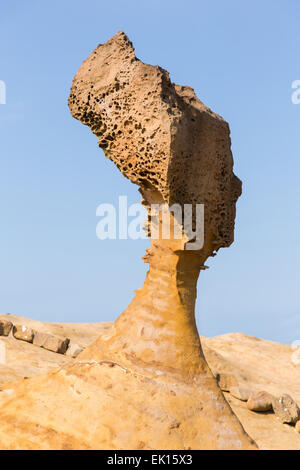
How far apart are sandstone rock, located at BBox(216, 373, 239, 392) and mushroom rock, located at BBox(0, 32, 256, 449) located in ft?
23.5

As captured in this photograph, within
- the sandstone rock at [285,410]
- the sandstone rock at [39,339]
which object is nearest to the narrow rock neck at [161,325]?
the sandstone rock at [285,410]

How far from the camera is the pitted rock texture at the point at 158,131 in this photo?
5.29 m

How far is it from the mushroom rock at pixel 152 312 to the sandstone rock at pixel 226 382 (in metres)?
7.16

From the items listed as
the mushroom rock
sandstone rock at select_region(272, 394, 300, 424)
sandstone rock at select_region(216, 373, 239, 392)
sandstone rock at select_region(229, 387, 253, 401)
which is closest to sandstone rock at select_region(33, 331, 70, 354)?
sandstone rock at select_region(216, 373, 239, 392)

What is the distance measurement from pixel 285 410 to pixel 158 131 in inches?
310

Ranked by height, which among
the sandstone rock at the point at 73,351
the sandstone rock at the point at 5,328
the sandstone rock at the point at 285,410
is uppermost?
the sandstone rock at the point at 5,328

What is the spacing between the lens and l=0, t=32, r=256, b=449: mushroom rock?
15.9 ft

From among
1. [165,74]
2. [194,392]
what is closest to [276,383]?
[194,392]

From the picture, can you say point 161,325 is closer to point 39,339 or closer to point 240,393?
point 240,393

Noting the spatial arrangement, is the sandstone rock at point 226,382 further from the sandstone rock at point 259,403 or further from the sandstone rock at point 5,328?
the sandstone rock at point 5,328

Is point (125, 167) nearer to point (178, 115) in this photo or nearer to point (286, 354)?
→ point (178, 115)

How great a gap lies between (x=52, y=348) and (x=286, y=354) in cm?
971

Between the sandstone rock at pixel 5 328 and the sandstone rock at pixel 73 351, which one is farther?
the sandstone rock at pixel 73 351

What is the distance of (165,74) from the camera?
5551 mm
